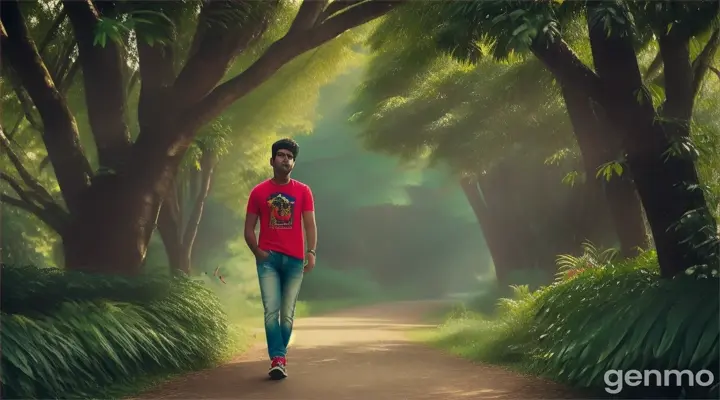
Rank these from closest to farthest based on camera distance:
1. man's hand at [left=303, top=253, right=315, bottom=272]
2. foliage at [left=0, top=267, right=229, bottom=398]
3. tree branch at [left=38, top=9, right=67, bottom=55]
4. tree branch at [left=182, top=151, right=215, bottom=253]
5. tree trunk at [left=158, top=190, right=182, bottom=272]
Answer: foliage at [left=0, top=267, right=229, bottom=398] → man's hand at [left=303, top=253, right=315, bottom=272] → tree branch at [left=38, top=9, right=67, bottom=55] → tree trunk at [left=158, top=190, right=182, bottom=272] → tree branch at [left=182, top=151, right=215, bottom=253]

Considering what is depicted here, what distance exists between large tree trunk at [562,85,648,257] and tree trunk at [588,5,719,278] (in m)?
2.93

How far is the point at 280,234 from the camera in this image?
6.01 m

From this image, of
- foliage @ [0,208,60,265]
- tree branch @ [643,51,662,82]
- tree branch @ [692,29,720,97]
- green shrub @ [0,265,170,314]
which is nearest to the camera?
green shrub @ [0,265,170,314]

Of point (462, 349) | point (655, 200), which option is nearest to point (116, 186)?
point (462, 349)

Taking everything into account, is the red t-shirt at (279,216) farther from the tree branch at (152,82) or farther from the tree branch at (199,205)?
the tree branch at (199,205)

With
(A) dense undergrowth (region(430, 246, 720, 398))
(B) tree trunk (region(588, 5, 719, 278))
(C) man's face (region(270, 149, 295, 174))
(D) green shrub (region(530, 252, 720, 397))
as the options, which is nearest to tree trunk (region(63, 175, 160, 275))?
(C) man's face (region(270, 149, 295, 174))

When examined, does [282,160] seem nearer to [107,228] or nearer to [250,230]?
[250,230]

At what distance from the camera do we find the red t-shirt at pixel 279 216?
600 cm

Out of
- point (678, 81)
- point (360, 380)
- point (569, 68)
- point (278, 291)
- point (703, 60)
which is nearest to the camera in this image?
point (278, 291)

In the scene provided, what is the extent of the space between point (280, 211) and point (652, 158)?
3.10 meters

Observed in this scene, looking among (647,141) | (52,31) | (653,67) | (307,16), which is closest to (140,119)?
(52,31)

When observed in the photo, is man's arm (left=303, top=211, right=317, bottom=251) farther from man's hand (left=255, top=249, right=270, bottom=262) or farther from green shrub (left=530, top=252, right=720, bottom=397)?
green shrub (left=530, top=252, right=720, bottom=397)

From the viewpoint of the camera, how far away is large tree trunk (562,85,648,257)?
938 centimetres

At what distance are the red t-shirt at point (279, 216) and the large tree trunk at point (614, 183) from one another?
468 cm
